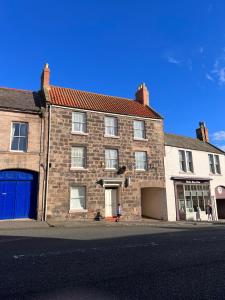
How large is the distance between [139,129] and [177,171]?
18.8 ft

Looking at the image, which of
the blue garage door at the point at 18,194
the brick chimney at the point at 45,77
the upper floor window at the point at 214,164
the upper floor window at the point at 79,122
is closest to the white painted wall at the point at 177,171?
the upper floor window at the point at 214,164

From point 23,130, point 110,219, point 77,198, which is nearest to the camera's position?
point 23,130

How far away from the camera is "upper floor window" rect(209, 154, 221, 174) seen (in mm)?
29614

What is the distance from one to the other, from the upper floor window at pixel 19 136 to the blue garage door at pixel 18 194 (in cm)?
177

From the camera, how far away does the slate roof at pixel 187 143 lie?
27.3m

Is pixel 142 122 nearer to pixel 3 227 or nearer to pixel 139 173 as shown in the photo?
pixel 139 173

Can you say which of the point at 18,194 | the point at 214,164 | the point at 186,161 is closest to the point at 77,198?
the point at 18,194

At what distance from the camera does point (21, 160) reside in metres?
19.1

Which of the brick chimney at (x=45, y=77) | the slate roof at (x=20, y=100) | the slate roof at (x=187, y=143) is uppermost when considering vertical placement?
the brick chimney at (x=45, y=77)

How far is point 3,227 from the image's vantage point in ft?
49.8

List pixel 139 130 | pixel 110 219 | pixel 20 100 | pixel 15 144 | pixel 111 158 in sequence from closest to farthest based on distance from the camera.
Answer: pixel 15 144, pixel 20 100, pixel 110 219, pixel 111 158, pixel 139 130

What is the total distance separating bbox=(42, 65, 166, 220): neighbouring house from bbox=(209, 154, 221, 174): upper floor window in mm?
7790

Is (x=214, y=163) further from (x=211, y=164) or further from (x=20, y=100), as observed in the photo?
(x=20, y=100)

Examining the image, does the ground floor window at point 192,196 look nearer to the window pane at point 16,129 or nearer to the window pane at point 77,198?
the window pane at point 77,198
